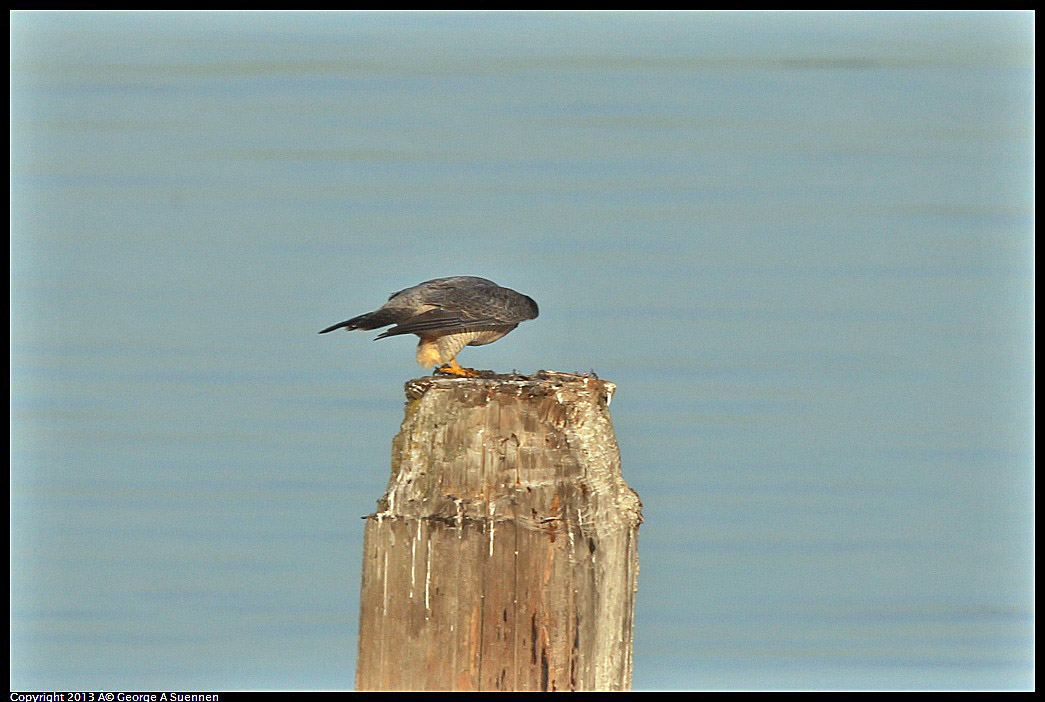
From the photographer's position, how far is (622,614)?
3443 mm

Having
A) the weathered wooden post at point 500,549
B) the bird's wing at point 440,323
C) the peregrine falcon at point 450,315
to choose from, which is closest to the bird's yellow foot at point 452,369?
the peregrine falcon at point 450,315

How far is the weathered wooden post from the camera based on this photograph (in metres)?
3.26

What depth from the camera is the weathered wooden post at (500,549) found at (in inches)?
128

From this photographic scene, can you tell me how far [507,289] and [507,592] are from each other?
3067 mm

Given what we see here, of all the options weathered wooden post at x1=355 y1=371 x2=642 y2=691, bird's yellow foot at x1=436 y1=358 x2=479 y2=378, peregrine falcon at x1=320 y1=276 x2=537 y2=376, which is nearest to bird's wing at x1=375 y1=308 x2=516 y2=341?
peregrine falcon at x1=320 y1=276 x2=537 y2=376

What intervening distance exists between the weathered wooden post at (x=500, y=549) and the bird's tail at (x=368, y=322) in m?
2.20

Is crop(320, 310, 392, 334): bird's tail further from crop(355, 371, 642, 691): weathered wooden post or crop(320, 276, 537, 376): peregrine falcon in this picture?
crop(355, 371, 642, 691): weathered wooden post

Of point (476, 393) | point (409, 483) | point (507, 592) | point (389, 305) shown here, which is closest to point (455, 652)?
point (507, 592)

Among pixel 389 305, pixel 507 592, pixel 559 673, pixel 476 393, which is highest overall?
pixel 389 305

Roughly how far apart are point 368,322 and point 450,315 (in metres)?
0.43

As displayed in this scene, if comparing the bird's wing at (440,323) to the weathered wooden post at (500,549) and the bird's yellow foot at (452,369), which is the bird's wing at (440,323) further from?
the weathered wooden post at (500,549)

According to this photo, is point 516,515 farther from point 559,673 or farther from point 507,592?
point 559,673

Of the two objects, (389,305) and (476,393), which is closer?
(476,393)

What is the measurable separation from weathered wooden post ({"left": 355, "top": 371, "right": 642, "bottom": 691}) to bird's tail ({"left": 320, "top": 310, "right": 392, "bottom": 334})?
2200 millimetres
